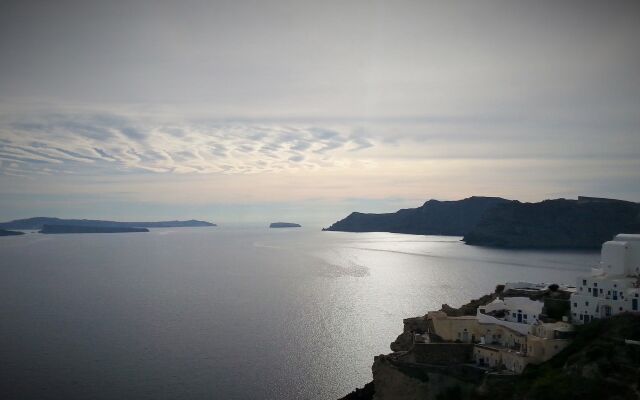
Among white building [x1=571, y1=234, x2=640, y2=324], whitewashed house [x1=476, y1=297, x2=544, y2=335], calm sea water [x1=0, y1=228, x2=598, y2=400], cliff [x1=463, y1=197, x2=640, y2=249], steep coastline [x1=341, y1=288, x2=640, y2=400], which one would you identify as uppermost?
cliff [x1=463, y1=197, x2=640, y2=249]

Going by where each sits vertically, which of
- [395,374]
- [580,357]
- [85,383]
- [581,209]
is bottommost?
[85,383]

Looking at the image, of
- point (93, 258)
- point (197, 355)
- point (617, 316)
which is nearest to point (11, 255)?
point (93, 258)

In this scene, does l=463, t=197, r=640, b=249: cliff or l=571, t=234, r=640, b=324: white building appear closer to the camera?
l=571, t=234, r=640, b=324: white building

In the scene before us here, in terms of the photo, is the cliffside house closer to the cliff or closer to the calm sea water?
the calm sea water

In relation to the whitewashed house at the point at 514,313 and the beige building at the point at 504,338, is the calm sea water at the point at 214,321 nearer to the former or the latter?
the beige building at the point at 504,338

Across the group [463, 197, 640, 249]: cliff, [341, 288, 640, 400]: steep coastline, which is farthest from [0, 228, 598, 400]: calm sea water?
[463, 197, 640, 249]: cliff

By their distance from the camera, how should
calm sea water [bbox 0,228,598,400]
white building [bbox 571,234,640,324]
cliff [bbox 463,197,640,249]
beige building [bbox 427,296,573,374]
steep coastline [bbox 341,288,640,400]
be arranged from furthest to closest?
1. cliff [bbox 463,197,640,249]
2. calm sea water [bbox 0,228,598,400]
3. white building [bbox 571,234,640,324]
4. beige building [bbox 427,296,573,374]
5. steep coastline [bbox 341,288,640,400]

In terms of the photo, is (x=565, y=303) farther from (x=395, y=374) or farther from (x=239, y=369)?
(x=239, y=369)

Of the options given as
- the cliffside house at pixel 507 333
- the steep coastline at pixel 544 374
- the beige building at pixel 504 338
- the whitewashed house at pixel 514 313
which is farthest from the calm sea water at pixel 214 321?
the whitewashed house at pixel 514 313

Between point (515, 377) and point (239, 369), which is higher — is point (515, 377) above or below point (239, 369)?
above
